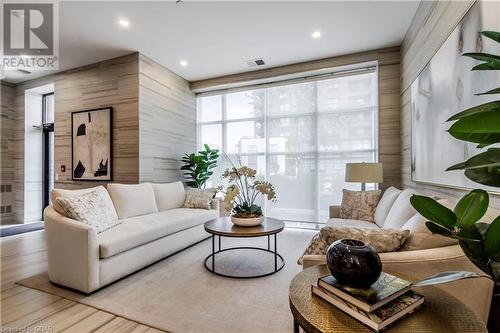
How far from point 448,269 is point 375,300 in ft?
2.17

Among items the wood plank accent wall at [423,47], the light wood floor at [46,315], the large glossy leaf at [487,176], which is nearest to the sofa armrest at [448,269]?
the wood plank accent wall at [423,47]

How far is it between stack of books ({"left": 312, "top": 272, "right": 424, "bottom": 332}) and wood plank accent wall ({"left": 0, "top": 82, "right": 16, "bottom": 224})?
7128mm

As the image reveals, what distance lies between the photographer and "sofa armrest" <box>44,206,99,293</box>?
2.16 m

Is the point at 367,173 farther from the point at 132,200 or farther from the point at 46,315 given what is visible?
the point at 46,315

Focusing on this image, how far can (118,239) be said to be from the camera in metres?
2.40

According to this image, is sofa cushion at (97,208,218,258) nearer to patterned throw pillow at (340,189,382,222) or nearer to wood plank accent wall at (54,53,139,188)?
wood plank accent wall at (54,53,139,188)

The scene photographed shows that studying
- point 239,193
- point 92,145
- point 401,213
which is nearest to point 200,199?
point 239,193

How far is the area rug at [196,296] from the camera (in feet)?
5.96

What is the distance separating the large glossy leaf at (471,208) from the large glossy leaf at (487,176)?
0.26 feet

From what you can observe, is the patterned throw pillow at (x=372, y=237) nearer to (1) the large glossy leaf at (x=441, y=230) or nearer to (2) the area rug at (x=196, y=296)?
(1) the large glossy leaf at (x=441, y=230)

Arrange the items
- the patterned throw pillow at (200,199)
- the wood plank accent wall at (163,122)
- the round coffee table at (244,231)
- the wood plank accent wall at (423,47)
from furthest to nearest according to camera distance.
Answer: the wood plank accent wall at (163,122), the patterned throw pillow at (200,199), the round coffee table at (244,231), the wood plank accent wall at (423,47)

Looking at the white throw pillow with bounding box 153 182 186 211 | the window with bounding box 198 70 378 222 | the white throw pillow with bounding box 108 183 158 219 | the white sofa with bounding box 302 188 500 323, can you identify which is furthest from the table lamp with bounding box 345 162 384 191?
the white throw pillow with bounding box 108 183 158 219

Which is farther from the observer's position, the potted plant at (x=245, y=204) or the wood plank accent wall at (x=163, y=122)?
the wood plank accent wall at (x=163, y=122)

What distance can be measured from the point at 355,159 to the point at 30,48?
5779 mm
